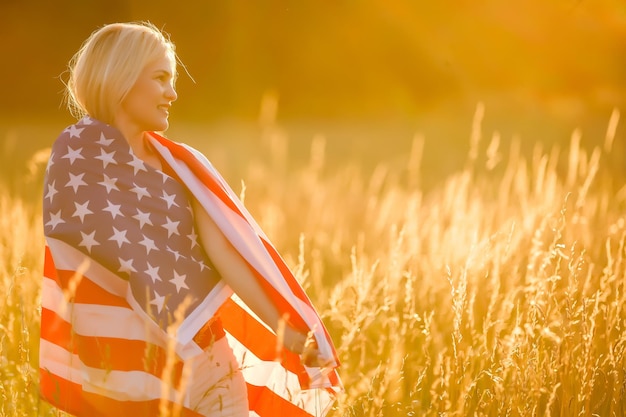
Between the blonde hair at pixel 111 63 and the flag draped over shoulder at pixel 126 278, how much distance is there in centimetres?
10

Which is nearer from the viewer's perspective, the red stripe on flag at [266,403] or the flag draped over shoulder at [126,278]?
the flag draped over shoulder at [126,278]

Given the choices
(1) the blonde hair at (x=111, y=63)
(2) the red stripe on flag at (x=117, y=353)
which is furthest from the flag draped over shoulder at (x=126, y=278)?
(1) the blonde hair at (x=111, y=63)

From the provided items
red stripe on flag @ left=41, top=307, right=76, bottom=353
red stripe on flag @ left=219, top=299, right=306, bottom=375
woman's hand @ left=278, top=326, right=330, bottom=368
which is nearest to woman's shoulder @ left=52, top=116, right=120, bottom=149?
red stripe on flag @ left=41, top=307, right=76, bottom=353

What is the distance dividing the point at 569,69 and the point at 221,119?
56.3 feet

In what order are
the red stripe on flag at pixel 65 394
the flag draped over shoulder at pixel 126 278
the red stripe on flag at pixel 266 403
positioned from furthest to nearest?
the red stripe on flag at pixel 266 403
the red stripe on flag at pixel 65 394
the flag draped over shoulder at pixel 126 278

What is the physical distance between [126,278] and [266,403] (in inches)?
28.5

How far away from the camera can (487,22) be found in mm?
18438

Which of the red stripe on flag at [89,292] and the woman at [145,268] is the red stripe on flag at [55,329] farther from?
the red stripe on flag at [89,292]

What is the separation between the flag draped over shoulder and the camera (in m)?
2.29

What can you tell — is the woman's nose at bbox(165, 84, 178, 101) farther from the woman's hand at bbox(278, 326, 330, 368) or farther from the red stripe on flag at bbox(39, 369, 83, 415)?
the red stripe on flag at bbox(39, 369, 83, 415)

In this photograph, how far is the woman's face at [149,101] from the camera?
245 cm

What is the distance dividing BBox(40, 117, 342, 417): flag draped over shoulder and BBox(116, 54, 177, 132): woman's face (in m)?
0.09

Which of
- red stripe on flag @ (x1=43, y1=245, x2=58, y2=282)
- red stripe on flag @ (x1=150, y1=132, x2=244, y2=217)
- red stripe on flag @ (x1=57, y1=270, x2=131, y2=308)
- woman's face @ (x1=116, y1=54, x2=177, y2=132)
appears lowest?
red stripe on flag @ (x1=57, y1=270, x2=131, y2=308)

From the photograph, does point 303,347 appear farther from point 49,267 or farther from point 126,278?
point 49,267
